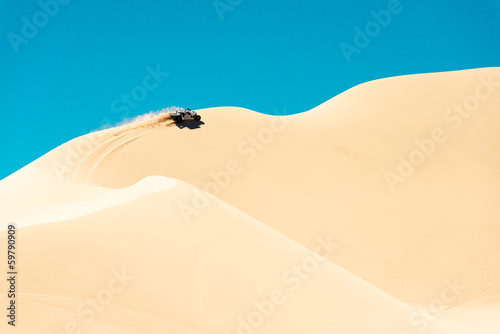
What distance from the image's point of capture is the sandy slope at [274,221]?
251 inches

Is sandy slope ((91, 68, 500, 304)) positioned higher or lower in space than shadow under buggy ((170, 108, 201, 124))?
lower

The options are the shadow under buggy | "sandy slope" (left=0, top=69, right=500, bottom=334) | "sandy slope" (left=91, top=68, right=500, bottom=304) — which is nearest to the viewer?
"sandy slope" (left=0, top=69, right=500, bottom=334)

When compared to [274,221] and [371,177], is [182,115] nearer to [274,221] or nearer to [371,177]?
[274,221]

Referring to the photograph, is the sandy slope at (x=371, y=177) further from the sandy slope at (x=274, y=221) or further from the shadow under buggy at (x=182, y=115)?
the shadow under buggy at (x=182, y=115)

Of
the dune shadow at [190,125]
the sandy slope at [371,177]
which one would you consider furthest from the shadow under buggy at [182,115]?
the sandy slope at [371,177]

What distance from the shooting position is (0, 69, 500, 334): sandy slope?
6.37 metres

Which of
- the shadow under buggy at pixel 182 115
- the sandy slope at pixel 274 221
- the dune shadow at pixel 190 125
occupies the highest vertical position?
the shadow under buggy at pixel 182 115

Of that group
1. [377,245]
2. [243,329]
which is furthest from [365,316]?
[377,245]

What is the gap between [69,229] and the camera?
7.07 meters

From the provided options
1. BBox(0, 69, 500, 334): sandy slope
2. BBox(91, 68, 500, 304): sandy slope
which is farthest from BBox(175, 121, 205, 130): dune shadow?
BBox(91, 68, 500, 304): sandy slope

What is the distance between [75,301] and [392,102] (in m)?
20.9

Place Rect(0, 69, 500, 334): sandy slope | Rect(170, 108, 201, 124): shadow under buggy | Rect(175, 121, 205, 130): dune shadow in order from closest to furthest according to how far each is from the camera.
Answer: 1. Rect(0, 69, 500, 334): sandy slope
2. Rect(175, 121, 205, 130): dune shadow
3. Rect(170, 108, 201, 124): shadow under buggy

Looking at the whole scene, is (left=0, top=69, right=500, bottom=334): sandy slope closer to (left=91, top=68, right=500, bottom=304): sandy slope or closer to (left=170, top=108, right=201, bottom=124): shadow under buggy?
(left=91, top=68, right=500, bottom=304): sandy slope

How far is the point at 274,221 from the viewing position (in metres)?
15.7
